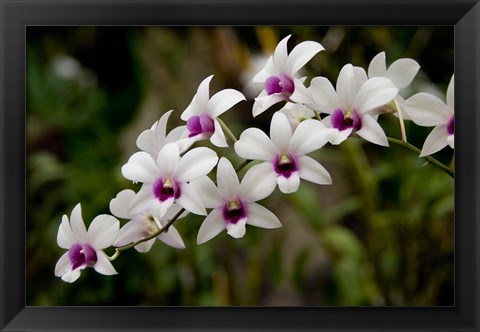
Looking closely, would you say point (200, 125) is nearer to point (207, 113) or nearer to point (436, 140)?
point (207, 113)

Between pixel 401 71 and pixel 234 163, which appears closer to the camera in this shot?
pixel 401 71

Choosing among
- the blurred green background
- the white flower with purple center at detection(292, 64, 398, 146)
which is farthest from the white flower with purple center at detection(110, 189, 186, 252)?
the blurred green background

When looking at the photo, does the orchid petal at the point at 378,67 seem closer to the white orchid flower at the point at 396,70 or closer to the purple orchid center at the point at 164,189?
the white orchid flower at the point at 396,70

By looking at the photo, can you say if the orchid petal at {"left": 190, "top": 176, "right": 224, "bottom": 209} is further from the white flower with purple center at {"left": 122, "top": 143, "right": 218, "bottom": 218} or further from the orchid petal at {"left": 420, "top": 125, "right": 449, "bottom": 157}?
the orchid petal at {"left": 420, "top": 125, "right": 449, "bottom": 157}

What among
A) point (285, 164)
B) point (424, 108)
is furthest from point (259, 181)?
point (424, 108)

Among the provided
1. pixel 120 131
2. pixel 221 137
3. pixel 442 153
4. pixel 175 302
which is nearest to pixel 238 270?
pixel 175 302

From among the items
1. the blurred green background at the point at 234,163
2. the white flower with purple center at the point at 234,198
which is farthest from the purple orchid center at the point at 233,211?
the blurred green background at the point at 234,163
